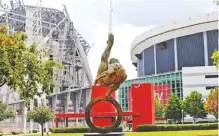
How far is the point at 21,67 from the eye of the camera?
23.0 metres

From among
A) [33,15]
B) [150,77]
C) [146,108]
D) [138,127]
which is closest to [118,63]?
[138,127]

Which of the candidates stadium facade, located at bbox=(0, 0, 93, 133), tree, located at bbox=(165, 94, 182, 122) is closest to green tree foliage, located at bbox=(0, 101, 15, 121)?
stadium facade, located at bbox=(0, 0, 93, 133)

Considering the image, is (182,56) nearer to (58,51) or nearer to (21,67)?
(58,51)

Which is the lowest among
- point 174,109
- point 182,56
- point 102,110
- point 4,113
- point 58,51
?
point 4,113

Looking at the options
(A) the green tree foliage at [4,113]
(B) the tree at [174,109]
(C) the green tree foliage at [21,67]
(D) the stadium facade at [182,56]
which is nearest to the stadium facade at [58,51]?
(A) the green tree foliage at [4,113]

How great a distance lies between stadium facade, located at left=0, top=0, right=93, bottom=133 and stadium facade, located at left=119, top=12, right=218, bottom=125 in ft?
42.7

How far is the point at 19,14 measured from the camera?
304 feet

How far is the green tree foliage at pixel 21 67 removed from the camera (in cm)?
2169

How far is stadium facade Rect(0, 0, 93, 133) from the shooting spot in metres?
88.6

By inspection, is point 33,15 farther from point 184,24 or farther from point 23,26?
point 184,24

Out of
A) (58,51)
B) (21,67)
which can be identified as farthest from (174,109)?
(21,67)

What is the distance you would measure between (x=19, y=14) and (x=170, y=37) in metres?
34.3

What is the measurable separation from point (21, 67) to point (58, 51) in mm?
71891

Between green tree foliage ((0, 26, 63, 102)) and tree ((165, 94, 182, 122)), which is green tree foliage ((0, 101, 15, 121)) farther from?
green tree foliage ((0, 26, 63, 102))
